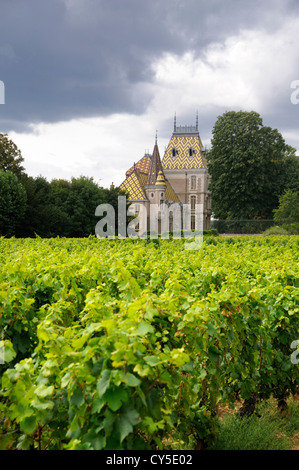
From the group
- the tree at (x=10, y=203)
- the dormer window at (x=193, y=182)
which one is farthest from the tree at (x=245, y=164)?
the tree at (x=10, y=203)

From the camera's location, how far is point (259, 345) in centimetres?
462

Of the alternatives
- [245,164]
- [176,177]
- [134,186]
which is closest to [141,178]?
[134,186]

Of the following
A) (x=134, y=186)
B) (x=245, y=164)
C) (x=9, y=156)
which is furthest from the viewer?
(x=134, y=186)

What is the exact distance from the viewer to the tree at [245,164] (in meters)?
51.2

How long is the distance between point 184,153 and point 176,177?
4834mm

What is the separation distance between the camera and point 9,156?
43281 millimetres

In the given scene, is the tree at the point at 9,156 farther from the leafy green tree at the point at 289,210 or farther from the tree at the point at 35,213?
the leafy green tree at the point at 289,210

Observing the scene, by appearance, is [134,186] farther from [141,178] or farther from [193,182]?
[193,182]

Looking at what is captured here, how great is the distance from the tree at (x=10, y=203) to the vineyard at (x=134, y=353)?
30.3 m

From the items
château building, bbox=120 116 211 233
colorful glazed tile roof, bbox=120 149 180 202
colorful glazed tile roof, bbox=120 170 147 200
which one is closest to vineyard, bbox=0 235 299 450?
colorful glazed tile roof, bbox=120 170 147 200

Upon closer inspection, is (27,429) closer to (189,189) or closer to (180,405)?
(180,405)
